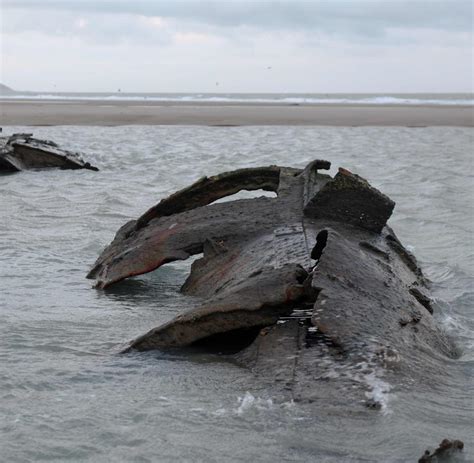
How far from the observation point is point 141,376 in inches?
183

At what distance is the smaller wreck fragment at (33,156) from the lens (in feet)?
Result: 50.5

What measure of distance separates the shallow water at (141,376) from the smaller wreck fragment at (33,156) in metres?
2.82

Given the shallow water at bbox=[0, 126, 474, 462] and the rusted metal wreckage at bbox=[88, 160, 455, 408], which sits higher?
the rusted metal wreckage at bbox=[88, 160, 455, 408]

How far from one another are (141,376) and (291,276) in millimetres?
940

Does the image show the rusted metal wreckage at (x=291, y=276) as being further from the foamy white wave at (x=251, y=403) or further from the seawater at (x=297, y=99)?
the seawater at (x=297, y=99)

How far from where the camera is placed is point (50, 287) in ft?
22.9

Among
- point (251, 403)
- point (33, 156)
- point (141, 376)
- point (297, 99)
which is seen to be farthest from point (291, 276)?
point (297, 99)

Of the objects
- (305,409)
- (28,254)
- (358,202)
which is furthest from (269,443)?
(28,254)

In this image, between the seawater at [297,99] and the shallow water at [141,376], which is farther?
the seawater at [297,99]

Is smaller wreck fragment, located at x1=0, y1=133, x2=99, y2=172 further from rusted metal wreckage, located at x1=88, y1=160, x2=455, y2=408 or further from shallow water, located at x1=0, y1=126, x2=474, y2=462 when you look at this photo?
rusted metal wreckage, located at x1=88, y1=160, x2=455, y2=408

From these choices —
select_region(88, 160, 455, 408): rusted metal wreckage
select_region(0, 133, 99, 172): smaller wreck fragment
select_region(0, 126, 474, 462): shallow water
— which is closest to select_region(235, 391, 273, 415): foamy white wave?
select_region(0, 126, 474, 462): shallow water

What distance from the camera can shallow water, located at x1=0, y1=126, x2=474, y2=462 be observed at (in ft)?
12.5

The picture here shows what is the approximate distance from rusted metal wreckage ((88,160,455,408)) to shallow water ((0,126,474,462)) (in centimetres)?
16

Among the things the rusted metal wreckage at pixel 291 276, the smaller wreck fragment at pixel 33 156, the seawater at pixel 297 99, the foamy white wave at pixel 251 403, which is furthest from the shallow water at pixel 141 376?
the seawater at pixel 297 99
